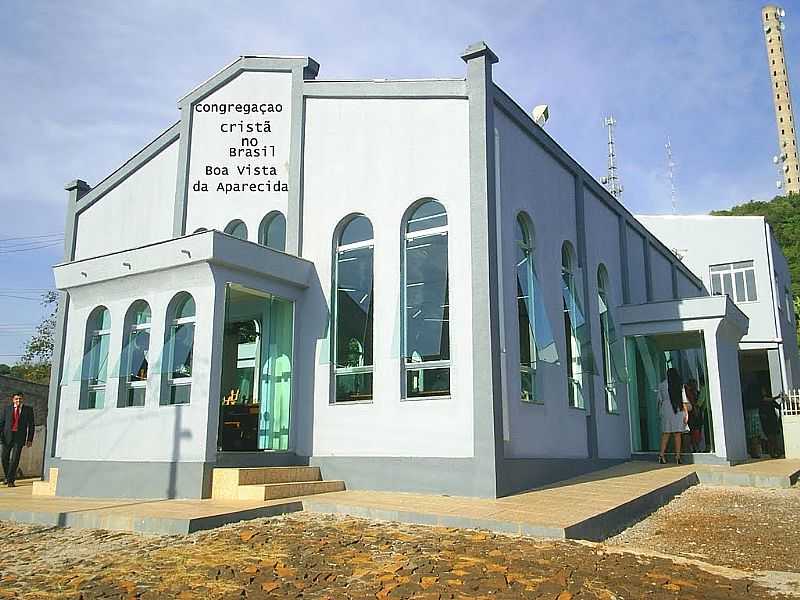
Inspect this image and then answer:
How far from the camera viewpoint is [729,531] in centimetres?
753

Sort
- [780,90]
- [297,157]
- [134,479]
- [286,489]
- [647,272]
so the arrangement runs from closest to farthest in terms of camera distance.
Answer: [286,489]
[134,479]
[297,157]
[647,272]
[780,90]

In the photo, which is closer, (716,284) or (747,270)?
(747,270)

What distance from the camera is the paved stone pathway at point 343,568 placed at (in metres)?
4.73

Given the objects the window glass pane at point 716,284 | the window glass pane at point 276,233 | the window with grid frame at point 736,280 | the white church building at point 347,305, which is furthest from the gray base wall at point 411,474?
the window glass pane at point 716,284

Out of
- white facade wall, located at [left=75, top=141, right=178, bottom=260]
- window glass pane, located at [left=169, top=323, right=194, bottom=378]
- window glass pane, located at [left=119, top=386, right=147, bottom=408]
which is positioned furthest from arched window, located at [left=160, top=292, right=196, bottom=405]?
white facade wall, located at [left=75, top=141, right=178, bottom=260]

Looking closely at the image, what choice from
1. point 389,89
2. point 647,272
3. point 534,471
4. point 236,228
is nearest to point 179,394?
point 236,228

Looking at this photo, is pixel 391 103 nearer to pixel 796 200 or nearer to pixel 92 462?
pixel 92 462

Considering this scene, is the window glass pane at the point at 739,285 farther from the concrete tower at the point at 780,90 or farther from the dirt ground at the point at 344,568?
the concrete tower at the point at 780,90

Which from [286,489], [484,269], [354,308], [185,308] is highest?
[484,269]

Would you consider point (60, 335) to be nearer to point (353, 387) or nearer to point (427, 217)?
point (353, 387)

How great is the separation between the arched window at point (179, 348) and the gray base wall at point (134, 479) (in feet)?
3.14

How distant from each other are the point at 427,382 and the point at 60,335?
906 cm

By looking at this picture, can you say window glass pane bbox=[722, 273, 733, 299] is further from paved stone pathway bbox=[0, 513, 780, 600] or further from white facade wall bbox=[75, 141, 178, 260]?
paved stone pathway bbox=[0, 513, 780, 600]

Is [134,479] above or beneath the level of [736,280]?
beneath
